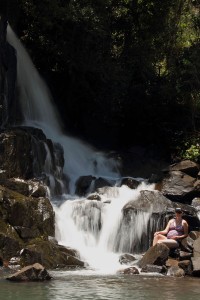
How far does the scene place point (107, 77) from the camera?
1071 inches

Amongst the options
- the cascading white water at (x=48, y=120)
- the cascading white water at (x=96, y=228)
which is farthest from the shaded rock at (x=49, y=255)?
the cascading white water at (x=48, y=120)

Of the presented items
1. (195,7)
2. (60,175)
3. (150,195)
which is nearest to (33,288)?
(150,195)

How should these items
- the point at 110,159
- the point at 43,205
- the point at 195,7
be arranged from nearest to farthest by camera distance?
1. the point at 43,205
2. the point at 110,159
3. the point at 195,7

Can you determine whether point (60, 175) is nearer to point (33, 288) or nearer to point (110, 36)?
point (110, 36)

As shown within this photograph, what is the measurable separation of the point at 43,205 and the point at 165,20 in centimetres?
1646

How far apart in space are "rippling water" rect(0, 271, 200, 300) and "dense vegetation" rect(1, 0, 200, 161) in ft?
42.4

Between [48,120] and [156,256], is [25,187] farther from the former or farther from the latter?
[48,120]

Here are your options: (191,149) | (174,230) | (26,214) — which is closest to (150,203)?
(174,230)

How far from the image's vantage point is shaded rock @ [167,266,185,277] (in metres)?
14.7

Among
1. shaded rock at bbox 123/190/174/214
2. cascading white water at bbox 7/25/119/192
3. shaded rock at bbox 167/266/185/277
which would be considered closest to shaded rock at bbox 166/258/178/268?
shaded rock at bbox 167/266/185/277

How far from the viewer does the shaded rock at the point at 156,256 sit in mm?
15406

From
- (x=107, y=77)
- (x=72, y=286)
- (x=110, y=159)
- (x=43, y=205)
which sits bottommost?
(x=72, y=286)

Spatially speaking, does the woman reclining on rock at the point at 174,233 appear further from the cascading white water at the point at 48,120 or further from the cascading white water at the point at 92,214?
the cascading white water at the point at 48,120

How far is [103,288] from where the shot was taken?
12367mm
